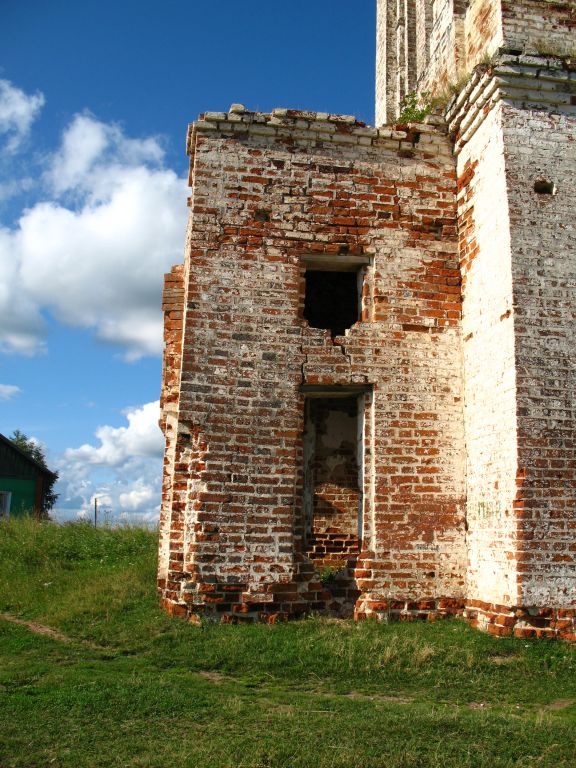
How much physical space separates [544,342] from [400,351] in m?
1.46

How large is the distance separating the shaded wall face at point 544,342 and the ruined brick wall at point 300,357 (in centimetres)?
106

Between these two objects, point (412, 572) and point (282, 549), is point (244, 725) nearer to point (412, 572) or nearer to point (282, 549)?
point (282, 549)

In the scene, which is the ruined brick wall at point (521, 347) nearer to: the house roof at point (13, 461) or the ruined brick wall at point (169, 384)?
the ruined brick wall at point (169, 384)

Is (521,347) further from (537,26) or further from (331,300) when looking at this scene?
(331,300)

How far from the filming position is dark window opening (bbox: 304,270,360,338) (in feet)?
31.0

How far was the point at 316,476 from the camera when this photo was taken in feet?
30.6

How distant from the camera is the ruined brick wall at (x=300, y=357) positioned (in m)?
6.50

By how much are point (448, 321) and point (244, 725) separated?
4.58 m

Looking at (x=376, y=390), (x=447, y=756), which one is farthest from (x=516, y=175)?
(x=447, y=756)

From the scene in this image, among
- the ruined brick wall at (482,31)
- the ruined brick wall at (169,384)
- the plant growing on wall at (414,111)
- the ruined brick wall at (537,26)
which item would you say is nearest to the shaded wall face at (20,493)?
the ruined brick wall at (169,384)

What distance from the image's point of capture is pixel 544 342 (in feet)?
20.1

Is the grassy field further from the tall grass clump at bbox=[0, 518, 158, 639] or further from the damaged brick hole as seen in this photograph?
the damaged brick hole

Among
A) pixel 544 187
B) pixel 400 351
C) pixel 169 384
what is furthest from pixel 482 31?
pixel 169 384

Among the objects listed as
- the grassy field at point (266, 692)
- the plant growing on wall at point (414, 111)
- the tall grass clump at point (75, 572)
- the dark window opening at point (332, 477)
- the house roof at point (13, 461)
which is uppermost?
the plant growing on wall at point (414, 111)
